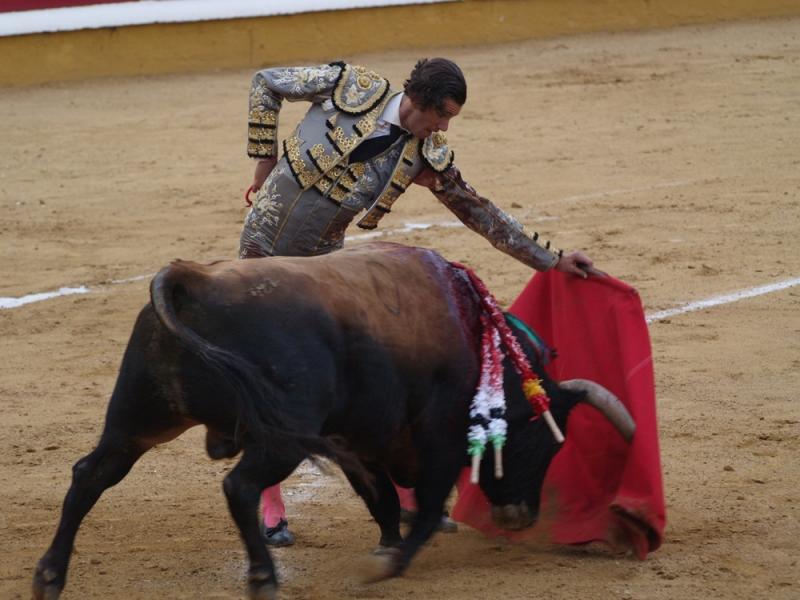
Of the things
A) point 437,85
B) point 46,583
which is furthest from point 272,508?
point 437,85

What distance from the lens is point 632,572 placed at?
11.5 feet

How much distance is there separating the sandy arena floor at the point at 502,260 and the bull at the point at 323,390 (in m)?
0.25

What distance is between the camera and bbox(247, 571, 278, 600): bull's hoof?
3.01m

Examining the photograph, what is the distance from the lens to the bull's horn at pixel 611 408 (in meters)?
3.62

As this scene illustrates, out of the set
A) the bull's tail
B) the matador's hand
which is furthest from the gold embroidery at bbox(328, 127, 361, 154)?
the bull's tail

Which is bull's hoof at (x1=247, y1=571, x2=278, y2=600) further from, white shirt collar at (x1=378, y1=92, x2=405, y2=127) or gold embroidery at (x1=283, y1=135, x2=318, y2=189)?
white shirt collar at (x1=378, y1=92, x2=405, y2=127)

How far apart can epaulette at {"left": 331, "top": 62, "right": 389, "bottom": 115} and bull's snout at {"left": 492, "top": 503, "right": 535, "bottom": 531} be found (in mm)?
1084

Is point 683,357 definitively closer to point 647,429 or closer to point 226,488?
point 647,429

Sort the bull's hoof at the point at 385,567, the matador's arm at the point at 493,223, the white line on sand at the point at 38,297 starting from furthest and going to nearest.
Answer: the white line on sand at the point at 38,297 < the matador's arm at the point at 493,223 < the bull's hoof at the point at 385,567

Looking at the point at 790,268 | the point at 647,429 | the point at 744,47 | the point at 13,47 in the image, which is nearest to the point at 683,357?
the point at 790,268

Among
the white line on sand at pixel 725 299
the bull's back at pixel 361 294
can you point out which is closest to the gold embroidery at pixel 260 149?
the bull's back at pixel 361 294

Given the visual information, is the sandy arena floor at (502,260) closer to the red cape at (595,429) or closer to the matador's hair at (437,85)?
the red cape at (595,429)

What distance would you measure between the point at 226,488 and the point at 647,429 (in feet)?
3.82

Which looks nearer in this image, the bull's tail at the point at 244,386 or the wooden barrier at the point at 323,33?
the bull's tail at the point at 244,386
